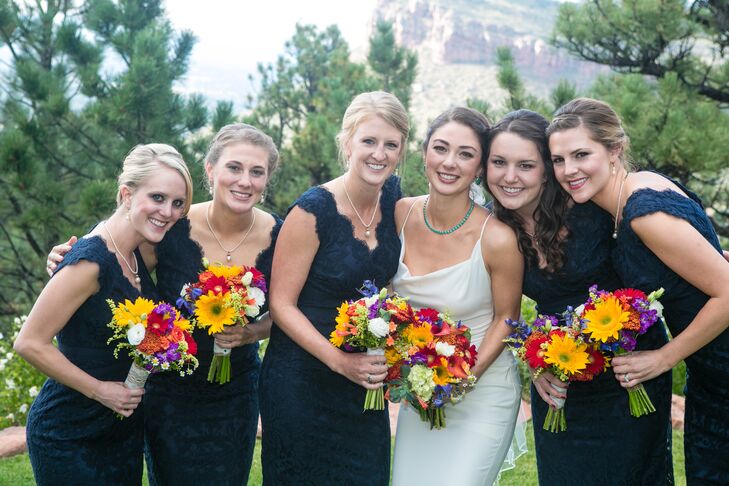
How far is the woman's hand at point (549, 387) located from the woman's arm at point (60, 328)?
231 centimetres

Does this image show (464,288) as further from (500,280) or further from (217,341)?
(217,341)

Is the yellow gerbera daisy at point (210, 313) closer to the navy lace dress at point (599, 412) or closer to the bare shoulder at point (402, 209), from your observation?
the bare shoulder at point (402, 209)

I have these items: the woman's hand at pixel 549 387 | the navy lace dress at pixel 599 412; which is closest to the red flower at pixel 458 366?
the woman's hand at pixel 549 387

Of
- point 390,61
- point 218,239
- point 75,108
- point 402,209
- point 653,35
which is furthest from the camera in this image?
point 390,61

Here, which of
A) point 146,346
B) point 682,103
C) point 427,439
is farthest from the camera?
point 682,103

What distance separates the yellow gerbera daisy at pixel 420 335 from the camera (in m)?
3.97

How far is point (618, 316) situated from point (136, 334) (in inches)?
95.4

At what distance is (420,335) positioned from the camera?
13.1 feet

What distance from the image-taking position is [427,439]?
4.55 metres

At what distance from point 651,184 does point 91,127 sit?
36.6 feet

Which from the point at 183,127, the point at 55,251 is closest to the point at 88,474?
the point at 55,251

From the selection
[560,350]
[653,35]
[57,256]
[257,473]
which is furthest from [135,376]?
[653,35]

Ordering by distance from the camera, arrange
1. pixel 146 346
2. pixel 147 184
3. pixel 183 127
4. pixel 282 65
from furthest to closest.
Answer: pixel 282 65 → pixel 183 127 → pixel 147 184 → pixel 146 346

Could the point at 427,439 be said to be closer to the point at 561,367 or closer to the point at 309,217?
the point at 561,367
